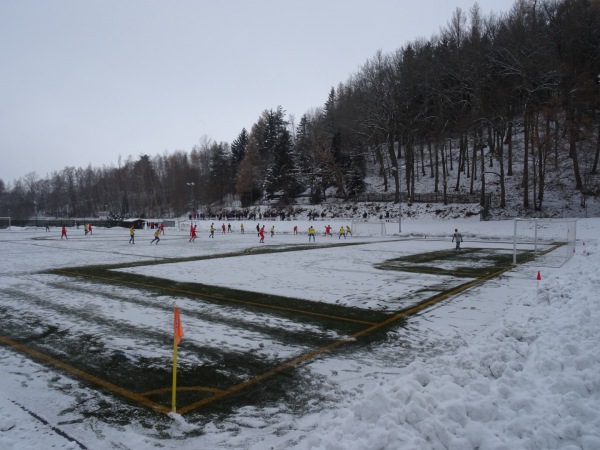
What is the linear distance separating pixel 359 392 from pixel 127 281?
12330 mm

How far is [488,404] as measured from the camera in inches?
171

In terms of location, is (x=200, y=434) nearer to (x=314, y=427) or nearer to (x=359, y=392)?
(x=314, y=427)

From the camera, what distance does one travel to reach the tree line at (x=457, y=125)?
133ft

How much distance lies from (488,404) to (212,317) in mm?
7082

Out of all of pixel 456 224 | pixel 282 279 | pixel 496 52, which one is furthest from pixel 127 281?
pixel 496 52

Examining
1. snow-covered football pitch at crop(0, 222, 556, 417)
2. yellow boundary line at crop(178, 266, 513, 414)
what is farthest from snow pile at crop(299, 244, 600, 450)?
yellow boundary line at crop(178, 266, 513, 414)

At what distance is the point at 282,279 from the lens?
15289mm

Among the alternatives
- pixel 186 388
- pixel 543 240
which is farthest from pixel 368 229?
pixel 186 388

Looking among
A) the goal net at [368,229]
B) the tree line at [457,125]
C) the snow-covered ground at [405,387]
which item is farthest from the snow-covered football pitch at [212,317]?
the tree line at [457,125]

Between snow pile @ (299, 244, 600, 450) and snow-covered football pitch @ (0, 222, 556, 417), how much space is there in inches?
55.8

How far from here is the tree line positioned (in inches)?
1594

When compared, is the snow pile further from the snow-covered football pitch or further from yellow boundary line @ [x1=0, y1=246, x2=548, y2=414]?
yellow boundary line @ [x1=0, y1=246, x2=548, y2=414]

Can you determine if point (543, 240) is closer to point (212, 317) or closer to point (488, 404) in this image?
point (212, 317)

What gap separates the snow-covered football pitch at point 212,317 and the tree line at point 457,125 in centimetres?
3036
